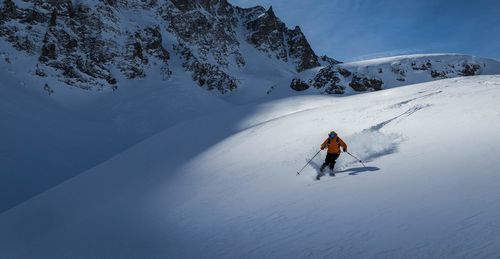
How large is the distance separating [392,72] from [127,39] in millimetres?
44397

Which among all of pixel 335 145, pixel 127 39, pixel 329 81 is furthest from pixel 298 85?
pixel 335 145

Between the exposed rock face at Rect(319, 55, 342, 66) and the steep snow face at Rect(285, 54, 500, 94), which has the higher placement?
the exposed rock face at Rect(319, 55, 342, 66)

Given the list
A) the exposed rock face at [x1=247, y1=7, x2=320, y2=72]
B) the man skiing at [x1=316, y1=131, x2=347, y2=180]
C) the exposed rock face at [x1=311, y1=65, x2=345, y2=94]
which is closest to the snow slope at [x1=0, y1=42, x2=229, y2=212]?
the exposed rock face at [x1=311, y1=65, x2=345, y2=94]

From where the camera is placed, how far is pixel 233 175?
38.9 feet

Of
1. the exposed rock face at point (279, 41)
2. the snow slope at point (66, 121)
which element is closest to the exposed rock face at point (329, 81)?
the snow slope at point (66, 121)

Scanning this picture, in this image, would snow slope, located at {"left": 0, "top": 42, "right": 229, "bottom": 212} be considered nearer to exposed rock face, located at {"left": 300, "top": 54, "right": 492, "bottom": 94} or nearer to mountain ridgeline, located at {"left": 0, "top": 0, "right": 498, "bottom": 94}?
mountain ridgeline, located at {"left": 0, "top": 0, "right": 498, "bottom": 94}

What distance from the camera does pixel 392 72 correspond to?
56.8 metres

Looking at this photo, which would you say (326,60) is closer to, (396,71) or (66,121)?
(396,71)

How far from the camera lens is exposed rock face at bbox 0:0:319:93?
49.1 meters

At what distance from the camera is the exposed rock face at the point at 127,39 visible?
1933 inches

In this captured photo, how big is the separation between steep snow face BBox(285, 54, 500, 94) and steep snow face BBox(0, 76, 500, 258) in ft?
120

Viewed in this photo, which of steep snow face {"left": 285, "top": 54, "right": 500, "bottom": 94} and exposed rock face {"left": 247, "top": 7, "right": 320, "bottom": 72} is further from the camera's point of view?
exposed rock face {"left": 247, "top": 7, "right": 320, "bottom": 72}

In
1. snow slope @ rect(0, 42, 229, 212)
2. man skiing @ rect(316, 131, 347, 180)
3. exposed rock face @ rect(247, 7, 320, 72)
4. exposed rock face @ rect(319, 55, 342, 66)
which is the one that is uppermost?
exposed rock face @ rect(247, 7, 320, 72)

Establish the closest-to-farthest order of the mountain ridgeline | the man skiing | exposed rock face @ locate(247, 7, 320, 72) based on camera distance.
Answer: the man skiing
the mountain ridgeline
exposed rock face @ locate(247, 7, 320, 72)
